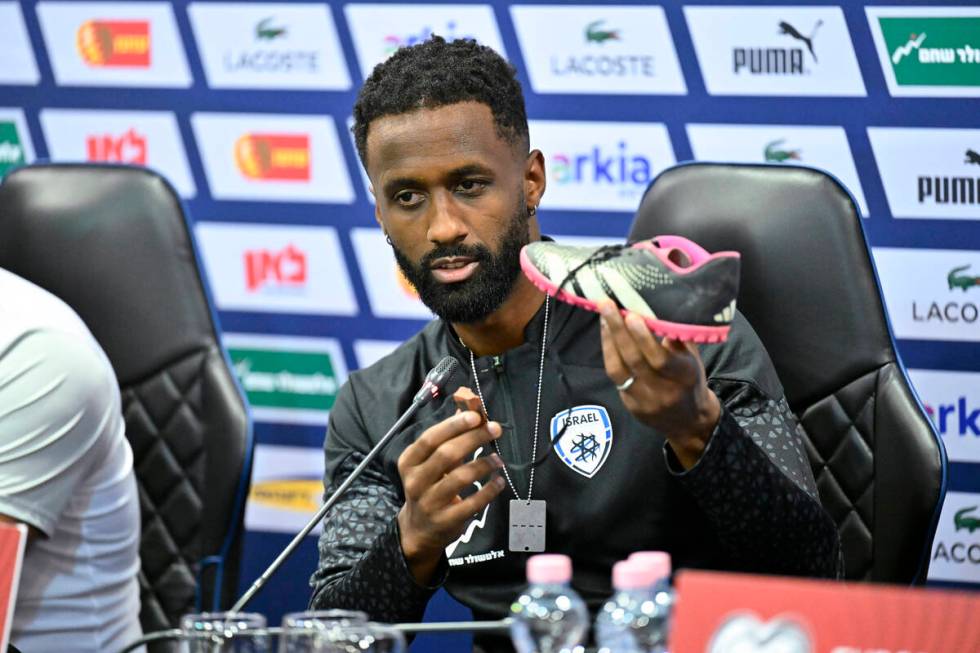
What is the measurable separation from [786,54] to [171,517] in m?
1.61

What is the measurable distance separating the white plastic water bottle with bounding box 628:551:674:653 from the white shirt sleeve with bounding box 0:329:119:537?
1.11m

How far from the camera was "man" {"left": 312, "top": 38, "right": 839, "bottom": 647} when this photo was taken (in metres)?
1.83

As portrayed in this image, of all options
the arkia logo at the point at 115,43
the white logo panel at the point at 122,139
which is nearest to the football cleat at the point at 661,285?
the white logo panel at the point at 122,139

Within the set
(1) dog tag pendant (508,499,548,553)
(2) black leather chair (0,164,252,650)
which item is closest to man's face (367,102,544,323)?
(1) dog tag pendant (508,499,548,553)

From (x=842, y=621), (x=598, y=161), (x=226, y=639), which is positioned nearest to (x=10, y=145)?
(x=598, y=161)

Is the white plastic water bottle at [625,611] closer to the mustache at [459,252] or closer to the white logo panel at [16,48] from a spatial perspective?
the mustache at [459,252]

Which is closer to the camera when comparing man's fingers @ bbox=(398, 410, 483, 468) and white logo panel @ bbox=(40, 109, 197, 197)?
man's fingers @ bbox=(398, 410, 483, 468)

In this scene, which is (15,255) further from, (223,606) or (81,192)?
(223,606)

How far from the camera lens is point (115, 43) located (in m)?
3.59

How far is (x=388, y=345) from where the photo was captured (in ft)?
11.1

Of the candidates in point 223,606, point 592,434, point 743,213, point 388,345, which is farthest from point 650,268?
point 388,345

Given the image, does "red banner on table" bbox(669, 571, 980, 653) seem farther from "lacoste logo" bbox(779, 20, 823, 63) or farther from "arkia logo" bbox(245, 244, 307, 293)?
"arkia logo" bbox(245, 244, 307, 293)

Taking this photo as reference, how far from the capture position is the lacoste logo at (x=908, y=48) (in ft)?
9.50

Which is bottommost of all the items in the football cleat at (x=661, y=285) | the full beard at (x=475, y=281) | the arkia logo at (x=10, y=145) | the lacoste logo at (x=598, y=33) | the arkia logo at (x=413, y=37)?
the football cleat at (x=661, y=285)
